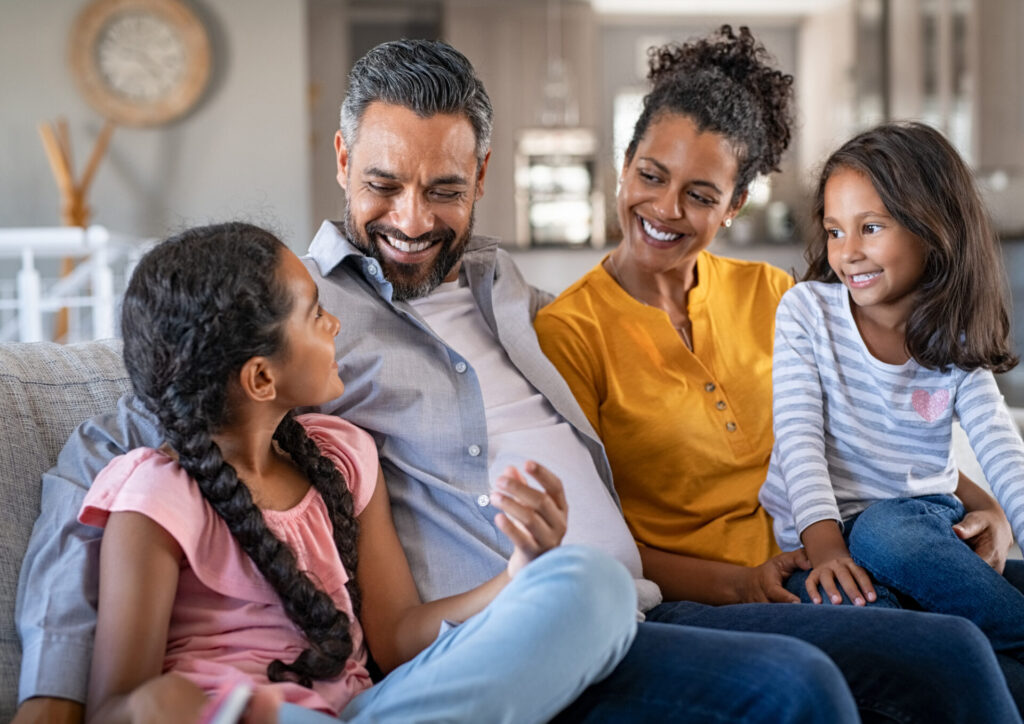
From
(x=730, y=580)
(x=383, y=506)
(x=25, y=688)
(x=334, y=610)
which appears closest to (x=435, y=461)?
(x=383, y=506)

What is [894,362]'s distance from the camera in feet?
5.33

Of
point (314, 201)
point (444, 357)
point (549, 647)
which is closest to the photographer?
point (549, 647)

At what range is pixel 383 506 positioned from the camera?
4.70 feet

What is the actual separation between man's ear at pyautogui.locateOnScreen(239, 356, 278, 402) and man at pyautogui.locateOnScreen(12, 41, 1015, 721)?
0.64 ft

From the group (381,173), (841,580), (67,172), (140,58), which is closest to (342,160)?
(381,173)

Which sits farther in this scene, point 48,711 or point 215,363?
point 215,363

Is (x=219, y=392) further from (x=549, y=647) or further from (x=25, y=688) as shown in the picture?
(x=549, y=647)

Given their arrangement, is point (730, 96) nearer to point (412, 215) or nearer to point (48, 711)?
point (412, 215)

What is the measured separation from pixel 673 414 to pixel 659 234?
325 millimetres

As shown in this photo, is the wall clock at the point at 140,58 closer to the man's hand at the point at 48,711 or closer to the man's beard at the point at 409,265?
the man's beard at the point at 409,265

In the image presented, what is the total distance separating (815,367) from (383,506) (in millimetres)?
704

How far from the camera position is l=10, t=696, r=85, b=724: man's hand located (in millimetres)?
1112

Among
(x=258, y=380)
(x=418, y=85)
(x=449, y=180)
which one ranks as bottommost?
(x=258, y=380)

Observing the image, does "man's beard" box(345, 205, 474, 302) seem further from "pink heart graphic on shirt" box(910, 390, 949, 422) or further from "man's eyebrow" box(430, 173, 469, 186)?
"pink heart graphic on shirt" box(910, 390, 949, 422)
